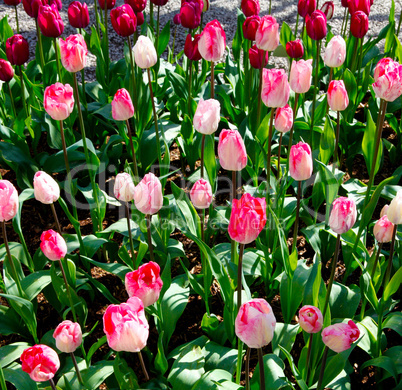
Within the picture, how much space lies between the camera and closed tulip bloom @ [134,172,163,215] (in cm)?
163

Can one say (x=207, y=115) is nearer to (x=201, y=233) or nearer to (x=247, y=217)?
(x=201, y=233)

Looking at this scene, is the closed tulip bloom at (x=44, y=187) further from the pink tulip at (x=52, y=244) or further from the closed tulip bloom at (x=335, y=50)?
the closed tulip bloom at (x=335, y=50)

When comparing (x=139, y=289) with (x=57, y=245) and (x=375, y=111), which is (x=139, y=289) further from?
(x=375, y=111)

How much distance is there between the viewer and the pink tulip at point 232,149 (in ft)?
5.16

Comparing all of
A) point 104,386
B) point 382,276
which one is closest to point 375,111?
point 382,276

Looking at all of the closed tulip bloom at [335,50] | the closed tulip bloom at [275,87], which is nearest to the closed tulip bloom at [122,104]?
the closed tulip bloom at [275,87]

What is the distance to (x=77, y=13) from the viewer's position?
2.73 m

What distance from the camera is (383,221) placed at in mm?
1743

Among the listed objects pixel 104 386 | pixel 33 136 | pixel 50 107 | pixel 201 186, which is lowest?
pixel 104 386

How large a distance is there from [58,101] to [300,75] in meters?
0.94

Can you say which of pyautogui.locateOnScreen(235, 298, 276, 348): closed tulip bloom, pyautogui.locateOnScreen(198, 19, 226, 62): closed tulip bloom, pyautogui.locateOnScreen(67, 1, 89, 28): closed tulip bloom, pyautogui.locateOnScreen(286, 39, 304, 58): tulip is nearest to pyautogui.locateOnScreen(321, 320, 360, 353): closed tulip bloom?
pyautogui.locateOnScreen(235, 298, 276, 348): closed tulip bloom

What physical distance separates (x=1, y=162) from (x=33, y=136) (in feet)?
0.76

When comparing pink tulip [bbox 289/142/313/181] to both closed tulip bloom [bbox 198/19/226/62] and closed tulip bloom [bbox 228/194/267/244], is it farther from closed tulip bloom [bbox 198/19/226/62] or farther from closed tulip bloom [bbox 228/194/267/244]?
closed tulip bloom [bbox 198/19/226/62]

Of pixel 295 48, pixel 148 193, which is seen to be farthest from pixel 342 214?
pixel 295 48
